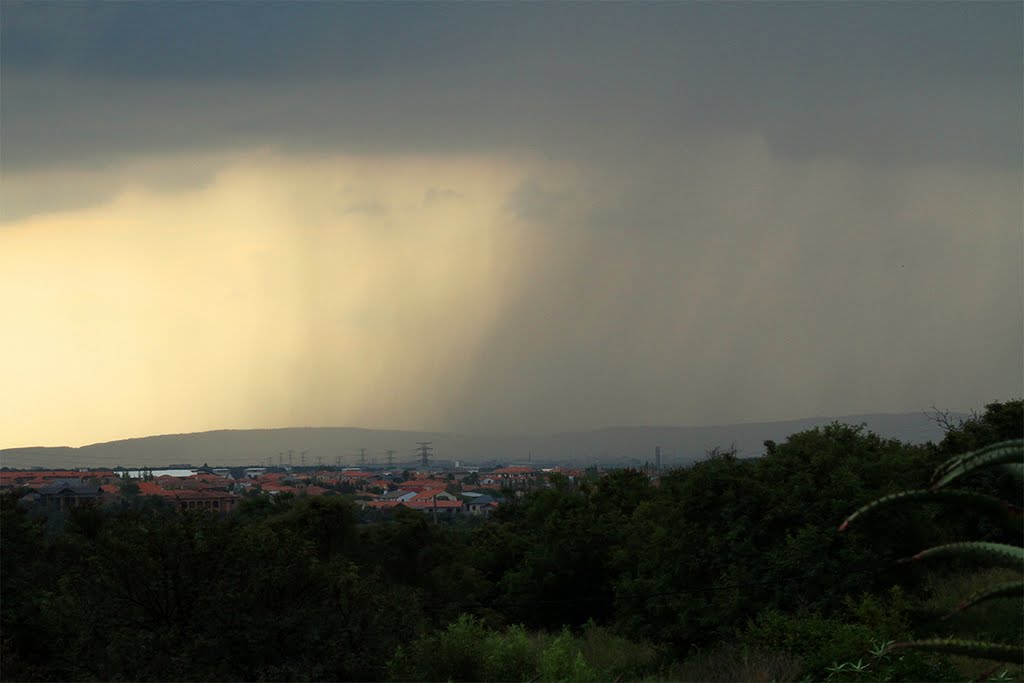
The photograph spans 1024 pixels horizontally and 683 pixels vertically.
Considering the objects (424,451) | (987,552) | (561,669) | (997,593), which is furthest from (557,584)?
(424,451)

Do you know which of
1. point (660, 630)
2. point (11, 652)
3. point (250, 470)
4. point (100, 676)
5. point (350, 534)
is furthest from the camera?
point (250, 470)

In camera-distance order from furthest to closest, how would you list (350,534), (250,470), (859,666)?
(250,470), (350,534), (859,666)

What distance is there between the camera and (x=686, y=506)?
29125mm

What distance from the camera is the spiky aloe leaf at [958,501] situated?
12.8 feet

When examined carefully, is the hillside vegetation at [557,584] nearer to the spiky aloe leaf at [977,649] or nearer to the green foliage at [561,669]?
the green foliage at [561,669]

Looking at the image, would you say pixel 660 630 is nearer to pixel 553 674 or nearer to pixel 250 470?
pixel 553 674

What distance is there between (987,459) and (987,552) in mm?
354

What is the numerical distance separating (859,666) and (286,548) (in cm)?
991

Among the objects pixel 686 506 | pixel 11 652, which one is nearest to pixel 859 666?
pixel 11 652

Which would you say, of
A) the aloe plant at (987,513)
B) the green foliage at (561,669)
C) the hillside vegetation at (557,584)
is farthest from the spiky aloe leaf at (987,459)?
the green foliage at (561,669)

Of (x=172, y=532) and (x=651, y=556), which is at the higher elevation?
(x=172, y=532)

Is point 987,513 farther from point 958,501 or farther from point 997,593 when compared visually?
point 997,593

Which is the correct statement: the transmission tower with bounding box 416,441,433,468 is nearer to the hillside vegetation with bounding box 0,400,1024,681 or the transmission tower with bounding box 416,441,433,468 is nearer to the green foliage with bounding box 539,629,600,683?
the hillside vegetation with bounding box 0,400,1024,681

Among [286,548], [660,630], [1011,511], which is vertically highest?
[1011,511]
